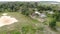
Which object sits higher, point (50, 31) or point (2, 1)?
point (2, 1)

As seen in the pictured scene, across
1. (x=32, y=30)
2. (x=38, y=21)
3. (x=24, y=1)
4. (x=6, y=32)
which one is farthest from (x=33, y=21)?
(x=24, y=1)

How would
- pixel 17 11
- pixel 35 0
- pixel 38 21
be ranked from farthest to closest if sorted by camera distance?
pixel 35 0 < pixel 17 11 < pixel 38 21

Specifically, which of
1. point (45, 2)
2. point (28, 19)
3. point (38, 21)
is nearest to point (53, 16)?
point (38, 21)

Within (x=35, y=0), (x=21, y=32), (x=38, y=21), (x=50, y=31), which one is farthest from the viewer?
(x=35, y=0)

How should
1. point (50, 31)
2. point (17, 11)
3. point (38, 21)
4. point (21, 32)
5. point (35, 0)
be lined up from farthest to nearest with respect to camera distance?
point (35, 0)
point (17, 11)
point (38, 21)
point (50, 31)
point (21, 32)

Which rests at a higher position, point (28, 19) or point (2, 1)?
point (2, 1)

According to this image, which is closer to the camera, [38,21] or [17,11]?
[38,21]

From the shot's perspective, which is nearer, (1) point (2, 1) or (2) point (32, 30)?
(2) point (32, 30)

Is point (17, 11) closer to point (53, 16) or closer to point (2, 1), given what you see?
point (2, 1)

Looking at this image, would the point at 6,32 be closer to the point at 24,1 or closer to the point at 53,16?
the point at 53,16
